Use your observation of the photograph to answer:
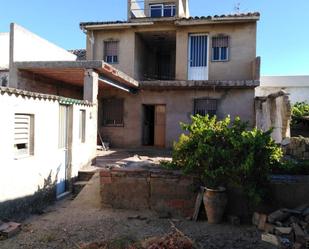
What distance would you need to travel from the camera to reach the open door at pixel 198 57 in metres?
15.8

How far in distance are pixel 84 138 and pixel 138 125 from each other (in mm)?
5629

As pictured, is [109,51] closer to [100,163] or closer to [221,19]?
[221,19]

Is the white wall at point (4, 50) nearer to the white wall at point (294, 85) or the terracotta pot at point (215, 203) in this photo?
the terracotta pot at point (215, 203)

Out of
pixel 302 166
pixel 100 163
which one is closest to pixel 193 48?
pixel 100 163

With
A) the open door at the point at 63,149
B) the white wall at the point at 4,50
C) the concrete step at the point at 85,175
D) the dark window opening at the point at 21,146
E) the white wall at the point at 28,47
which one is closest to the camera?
the dark window opening at the point at 21,146

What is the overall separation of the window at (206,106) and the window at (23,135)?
9.36 m

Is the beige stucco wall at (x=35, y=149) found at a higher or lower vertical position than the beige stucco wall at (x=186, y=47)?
lower

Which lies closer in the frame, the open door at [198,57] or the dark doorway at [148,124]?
the open door at [198,57]

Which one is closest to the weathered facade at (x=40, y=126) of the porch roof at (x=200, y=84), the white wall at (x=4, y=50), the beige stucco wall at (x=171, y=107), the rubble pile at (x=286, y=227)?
the porch roof at (x=200, y=84)

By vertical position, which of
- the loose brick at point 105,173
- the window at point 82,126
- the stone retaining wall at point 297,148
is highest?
the window at point 82,126

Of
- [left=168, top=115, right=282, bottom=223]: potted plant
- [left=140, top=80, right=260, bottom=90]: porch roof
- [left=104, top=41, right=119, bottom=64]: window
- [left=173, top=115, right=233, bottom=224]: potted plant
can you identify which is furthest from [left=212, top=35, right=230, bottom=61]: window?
[left=168, top=115, right=282, bottom=223]: potted plant

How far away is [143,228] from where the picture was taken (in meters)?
6.33

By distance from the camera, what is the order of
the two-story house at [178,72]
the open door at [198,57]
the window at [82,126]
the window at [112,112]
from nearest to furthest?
the window at [82,126] → the two-story house at [178,72] → the open door at [198,57] → the window at [112,112]

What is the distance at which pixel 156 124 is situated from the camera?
53.9ft
